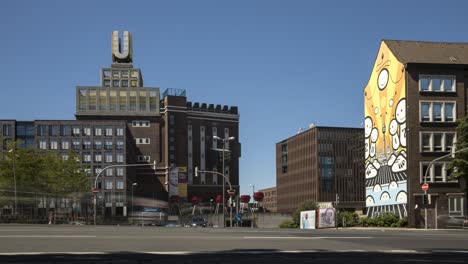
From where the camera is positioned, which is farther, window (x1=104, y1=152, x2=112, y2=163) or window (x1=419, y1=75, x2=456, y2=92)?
window (x1=104, y1=152, x2=112, y2=163)

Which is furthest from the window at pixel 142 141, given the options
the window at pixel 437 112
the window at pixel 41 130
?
the window at pixel 437 112

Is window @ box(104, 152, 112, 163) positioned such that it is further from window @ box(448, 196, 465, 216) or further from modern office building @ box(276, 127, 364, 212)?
window @ box(448, 196, 465, 216)

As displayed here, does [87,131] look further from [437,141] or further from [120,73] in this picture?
[437,141]

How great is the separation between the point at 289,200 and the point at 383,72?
124 metres

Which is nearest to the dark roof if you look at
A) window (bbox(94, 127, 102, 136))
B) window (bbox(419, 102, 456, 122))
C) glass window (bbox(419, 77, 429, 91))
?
glass window (bbox(419, 77, 429, 91))

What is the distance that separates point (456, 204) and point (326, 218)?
16.7m

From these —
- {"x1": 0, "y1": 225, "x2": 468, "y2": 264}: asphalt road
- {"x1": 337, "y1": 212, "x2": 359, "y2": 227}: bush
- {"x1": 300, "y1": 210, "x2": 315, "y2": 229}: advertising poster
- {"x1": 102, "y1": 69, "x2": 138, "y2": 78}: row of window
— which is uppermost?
{"x1": 102, "y1": 69, "x2": 138, "y2": 78}: row of window


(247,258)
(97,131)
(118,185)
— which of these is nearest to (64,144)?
(97,131)

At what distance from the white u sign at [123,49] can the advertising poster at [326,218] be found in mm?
134535

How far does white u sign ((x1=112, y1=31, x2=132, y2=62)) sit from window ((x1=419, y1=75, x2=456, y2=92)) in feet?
415

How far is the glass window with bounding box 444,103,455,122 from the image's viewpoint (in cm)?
6525

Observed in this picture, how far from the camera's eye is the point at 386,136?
229 ft

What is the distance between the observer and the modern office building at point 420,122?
63406mm

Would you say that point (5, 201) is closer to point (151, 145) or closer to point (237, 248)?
point (237, 248)
